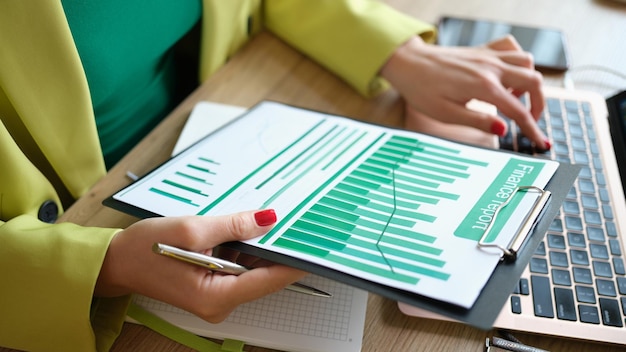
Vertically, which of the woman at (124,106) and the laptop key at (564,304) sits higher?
the woman at (124,106)

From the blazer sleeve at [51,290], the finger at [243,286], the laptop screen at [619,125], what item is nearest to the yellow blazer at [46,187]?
the blazer sleeve at [51,290]

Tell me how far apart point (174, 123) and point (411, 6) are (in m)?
0.50

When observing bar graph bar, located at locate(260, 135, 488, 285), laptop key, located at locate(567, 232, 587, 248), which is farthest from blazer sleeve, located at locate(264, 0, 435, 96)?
laptop key, located at locate(567, 232, 587, 248)

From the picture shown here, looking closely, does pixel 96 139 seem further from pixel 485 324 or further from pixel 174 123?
pixel 485 324

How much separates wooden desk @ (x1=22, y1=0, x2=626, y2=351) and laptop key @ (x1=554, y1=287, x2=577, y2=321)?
0.08ft

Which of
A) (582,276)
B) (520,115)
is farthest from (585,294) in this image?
(520,115)

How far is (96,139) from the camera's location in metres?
0.65

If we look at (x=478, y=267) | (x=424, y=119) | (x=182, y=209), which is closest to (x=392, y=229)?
(x=478, y=267)

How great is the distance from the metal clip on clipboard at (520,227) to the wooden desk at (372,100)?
0.12 metres

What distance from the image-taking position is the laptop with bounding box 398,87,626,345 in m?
0.54

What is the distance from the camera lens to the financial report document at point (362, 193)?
46cm

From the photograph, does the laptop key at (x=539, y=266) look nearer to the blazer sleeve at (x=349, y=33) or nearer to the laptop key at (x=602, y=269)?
the laptop key at (x=602, y=269)

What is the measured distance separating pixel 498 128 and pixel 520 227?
0.82ft

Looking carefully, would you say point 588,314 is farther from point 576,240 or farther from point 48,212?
point 48,212
